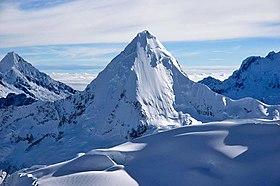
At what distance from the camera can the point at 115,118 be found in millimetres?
146750

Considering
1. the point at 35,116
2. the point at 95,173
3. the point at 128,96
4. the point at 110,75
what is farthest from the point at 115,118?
the point at 95,173

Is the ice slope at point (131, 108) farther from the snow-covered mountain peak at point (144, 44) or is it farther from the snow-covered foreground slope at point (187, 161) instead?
the snow-covered foreground slope at point (187, 161)

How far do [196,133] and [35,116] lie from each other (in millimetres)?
125561

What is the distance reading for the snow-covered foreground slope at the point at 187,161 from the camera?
5091 cm

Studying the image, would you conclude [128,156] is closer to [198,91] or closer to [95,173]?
[95,173]

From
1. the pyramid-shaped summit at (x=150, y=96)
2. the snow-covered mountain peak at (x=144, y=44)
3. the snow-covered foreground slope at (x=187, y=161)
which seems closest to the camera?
the snow-covered foreground slope at (x=187, y=161)

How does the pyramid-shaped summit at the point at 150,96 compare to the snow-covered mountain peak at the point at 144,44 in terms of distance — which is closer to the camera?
the pyramid-shaped summit at the point at 150,96

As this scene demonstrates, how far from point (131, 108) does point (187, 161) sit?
9202cm

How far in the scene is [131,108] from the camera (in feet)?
481

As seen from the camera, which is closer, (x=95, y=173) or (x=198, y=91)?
(x=95, y=173)

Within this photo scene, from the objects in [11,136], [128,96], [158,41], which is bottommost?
[11,136]

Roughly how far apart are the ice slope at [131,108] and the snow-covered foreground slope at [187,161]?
253 feet

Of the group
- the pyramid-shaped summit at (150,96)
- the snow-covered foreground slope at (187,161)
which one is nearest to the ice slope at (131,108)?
the pyramid-shaped summit at (150,96)

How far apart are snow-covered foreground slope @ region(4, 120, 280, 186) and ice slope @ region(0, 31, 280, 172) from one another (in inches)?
3039
